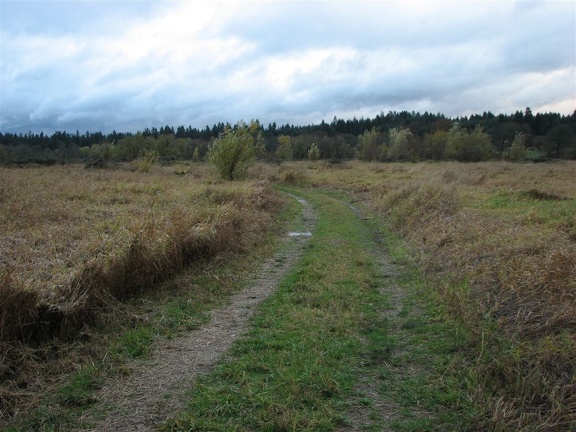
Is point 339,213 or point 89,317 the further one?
point 339,213

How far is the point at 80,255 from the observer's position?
7195mm

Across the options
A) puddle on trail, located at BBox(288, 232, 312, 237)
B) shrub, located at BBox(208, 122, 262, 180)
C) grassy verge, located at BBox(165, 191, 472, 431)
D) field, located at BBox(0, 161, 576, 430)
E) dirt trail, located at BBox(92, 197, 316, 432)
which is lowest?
dirt trail, located at BBox(92, 197, 316, 432)

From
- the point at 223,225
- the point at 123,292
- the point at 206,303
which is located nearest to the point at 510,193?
the point at 223,225

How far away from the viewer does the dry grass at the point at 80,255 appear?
5266 millimetres

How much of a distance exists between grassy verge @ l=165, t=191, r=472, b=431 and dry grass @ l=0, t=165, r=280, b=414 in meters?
2.18

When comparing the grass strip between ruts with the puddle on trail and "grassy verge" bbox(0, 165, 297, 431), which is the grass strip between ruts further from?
the puddle on trail

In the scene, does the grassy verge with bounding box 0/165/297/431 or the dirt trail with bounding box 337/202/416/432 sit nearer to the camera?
the dirt trail with bounding box 337/202/416/432

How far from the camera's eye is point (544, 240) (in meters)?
8.18

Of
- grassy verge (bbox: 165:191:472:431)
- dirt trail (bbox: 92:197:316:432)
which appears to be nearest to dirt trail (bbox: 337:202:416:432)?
grassy verge (bbox: 165:191:472:431)

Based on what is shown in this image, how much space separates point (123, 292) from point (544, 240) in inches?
315

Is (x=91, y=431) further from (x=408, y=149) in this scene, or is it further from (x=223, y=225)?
(x=408, y=149)

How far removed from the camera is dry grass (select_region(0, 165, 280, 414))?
5.27 m

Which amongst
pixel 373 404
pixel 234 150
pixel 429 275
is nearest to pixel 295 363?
pixel 373 404

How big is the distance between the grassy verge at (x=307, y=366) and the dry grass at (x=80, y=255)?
86.0 inches
